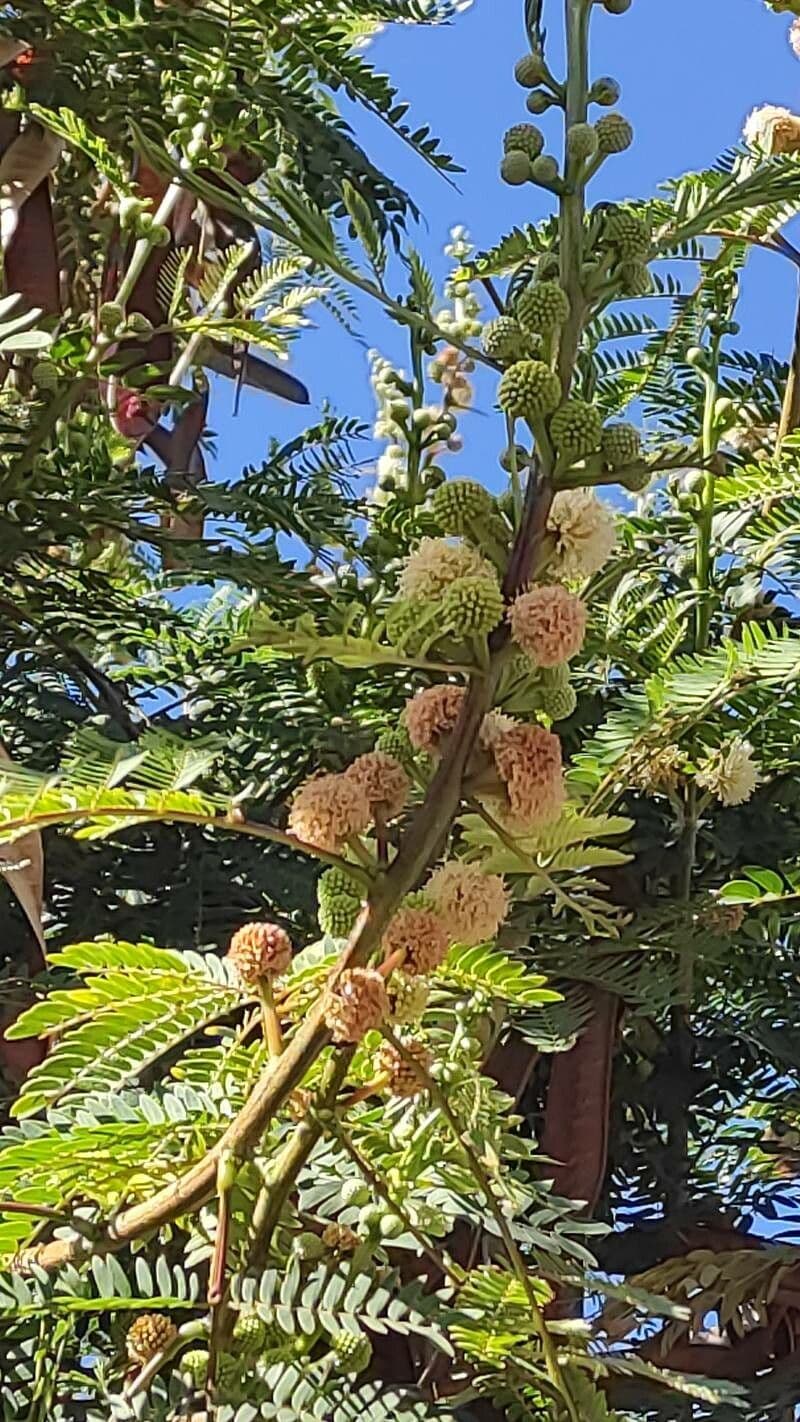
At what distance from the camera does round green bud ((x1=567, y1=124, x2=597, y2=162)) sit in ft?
0.90

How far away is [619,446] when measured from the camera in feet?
→ 0.85

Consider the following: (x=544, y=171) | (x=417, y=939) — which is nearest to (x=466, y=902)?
(x=417, y=939)

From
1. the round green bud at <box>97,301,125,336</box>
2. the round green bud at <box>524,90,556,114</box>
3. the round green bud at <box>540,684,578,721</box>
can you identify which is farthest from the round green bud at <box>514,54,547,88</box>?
the round green bud at <box>97,301,125,336</box>

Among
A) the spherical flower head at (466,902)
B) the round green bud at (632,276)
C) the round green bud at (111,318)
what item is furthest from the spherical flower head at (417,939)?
the round green bud at (111,318)

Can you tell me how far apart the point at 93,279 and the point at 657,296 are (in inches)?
12.9

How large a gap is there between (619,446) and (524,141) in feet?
0.21

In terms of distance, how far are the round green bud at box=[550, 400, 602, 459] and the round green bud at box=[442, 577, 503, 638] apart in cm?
3

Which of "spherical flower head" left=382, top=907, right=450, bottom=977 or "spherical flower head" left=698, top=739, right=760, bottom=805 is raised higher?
"spherical flower head" left=698, top=739, right=760, bottom=805

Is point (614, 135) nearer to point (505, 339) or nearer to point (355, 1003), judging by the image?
point (505, 339)

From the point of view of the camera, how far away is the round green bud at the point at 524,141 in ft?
0.92

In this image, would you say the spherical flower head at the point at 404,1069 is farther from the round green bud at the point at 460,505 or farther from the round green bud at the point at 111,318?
the round green bud at the point at 111,318

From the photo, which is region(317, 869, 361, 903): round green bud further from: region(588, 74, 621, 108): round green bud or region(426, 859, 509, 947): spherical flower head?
region(588, 74, 621, 108): round green bud

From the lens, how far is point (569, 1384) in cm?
32

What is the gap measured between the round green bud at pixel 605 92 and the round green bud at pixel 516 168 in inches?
0.9
